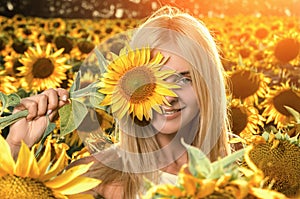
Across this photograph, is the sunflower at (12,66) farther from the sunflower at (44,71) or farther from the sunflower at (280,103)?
the sunflower at (280,103)

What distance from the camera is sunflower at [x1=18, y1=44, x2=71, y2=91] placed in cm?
389

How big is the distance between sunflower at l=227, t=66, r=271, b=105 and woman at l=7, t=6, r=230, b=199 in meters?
1.85

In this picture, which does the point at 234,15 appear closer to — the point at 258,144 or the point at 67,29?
the point at 67,29

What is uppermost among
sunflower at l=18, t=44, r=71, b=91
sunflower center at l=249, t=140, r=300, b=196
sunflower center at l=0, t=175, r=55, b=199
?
sunflower center at l=0, t=175, r=55, b=199

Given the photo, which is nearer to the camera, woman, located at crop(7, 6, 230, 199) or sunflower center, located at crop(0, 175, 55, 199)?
sunflower center, located at crop(0, 175, 55, 199)

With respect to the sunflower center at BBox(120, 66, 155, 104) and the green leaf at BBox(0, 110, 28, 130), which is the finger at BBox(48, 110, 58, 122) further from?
the sunflower center at BBox(120, 66, 155, 104)

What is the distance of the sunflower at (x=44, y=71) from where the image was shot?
3.89 m

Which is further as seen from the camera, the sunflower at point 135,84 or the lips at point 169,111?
the lips at point 169,111

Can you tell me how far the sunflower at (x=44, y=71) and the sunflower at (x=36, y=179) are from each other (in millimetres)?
2825

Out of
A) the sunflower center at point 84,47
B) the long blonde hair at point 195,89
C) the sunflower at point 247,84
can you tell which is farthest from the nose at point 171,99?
the sunflower center at point 84,47

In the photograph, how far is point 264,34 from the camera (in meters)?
8.30

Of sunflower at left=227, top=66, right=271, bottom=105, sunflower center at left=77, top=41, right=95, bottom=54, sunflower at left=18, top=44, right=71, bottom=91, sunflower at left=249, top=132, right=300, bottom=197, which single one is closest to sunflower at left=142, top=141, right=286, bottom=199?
sunflower at left=249, top=132, right=300, bottom=197

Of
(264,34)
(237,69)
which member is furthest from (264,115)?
A: (264,34)

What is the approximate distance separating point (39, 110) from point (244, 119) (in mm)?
1509
